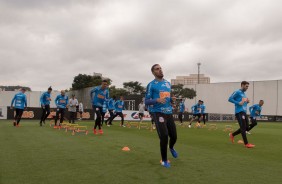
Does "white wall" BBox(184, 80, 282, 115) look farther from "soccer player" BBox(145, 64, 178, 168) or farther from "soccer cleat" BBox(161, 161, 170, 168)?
"soccer cleat" BBox(161, 161, 170, 168)

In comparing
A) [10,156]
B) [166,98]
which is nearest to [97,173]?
[166,98]

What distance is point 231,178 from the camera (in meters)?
4.67

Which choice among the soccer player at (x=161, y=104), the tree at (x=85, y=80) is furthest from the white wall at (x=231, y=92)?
the soccer player at (x=161, y=104)

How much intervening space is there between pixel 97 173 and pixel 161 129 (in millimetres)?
1526

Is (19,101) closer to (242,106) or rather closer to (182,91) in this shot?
(242,106)

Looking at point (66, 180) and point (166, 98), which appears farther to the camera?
point (166, 98)

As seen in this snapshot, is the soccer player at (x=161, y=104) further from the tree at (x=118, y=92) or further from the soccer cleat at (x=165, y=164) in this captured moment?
the tree at (x=118, y=92)

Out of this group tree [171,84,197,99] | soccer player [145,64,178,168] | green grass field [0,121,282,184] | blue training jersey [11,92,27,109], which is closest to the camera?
green grass field [0,121,282,184]

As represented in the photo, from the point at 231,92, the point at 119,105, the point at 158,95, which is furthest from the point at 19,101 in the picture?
the point at 231,92

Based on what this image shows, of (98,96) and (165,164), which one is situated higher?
(98,96)

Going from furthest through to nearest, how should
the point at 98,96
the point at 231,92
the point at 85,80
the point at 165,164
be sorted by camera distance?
the point at 85,80 < the point at 231,92 < the point at 98,96 < the point at 165,164

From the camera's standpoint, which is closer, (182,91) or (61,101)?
(61,101)

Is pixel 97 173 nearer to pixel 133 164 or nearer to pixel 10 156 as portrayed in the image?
pixel 133 164

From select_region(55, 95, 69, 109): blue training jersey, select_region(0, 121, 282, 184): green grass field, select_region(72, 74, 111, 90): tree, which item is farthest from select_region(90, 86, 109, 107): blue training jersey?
select_region(72, 74, 111, 90): tree
